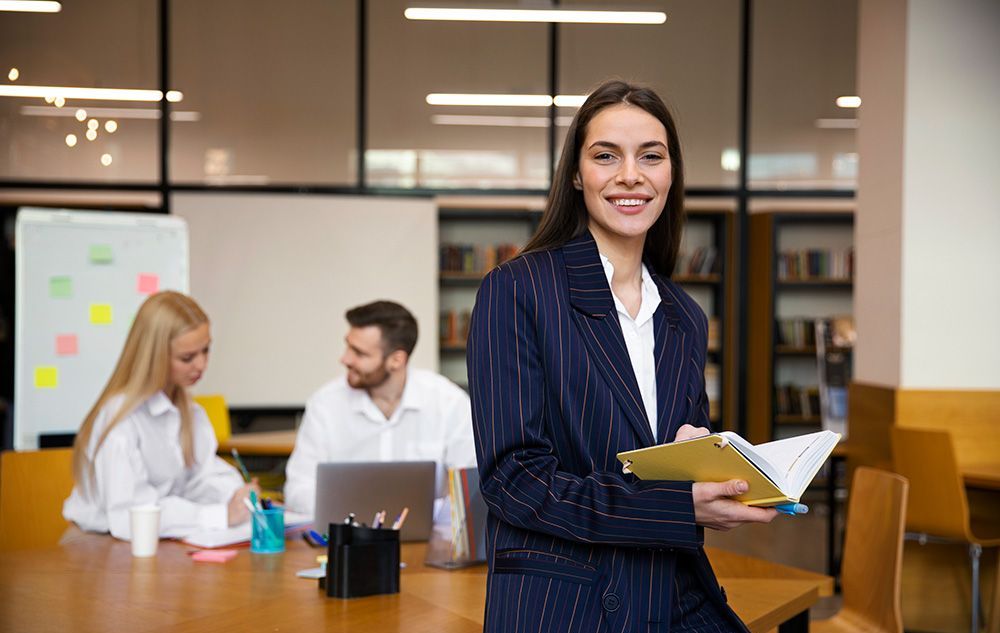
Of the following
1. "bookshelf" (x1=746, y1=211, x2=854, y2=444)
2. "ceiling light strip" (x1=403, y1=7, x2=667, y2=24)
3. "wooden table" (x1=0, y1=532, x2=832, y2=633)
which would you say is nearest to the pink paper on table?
"wooden table" (x1=0, y1=532, x2=832, y2=633)

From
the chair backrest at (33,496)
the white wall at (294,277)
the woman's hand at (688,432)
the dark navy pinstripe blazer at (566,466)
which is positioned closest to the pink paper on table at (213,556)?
the chair backrest at (33,496)

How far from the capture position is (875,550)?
3076mm

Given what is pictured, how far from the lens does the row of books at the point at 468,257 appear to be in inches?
337

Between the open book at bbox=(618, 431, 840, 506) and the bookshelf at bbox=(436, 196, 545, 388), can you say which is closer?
the open book at bbox=(618, 431, 840, 506)

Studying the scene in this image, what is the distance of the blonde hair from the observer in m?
3.30

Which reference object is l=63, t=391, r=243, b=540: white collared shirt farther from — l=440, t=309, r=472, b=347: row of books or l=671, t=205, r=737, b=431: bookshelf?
l=671, t=205, r=737, b=431: bookshelf

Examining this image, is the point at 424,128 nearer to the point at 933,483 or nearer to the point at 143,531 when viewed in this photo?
the point at 933,483

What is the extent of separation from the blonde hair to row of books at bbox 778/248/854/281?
20.7ft

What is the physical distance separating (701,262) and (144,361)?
20.1 ft

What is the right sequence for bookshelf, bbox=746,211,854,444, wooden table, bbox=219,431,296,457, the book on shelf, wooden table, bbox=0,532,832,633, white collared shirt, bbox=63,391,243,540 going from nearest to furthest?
wooden table, bbox=0,532,832,633
white collared shirt, bbox=63,391,243,540
wooden table, bbox=219,431,296,457
bookshelf, bbox=746,211,854,444
the book on shelf

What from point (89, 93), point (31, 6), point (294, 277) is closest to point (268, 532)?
point (294, 277)

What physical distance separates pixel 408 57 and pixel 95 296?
3.41 m

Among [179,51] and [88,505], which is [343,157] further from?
[88,505]

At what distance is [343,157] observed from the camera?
27.1 ft
